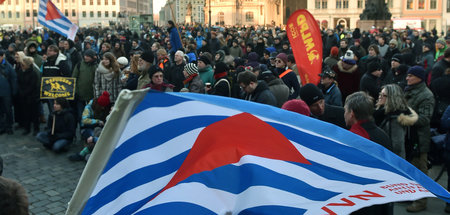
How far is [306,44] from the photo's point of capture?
7.53m

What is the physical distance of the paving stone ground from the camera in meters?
6.16

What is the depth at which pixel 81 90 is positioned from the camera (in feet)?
31.8

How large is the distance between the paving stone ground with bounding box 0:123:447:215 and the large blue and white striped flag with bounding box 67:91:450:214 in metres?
3.70

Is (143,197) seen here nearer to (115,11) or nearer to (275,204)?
(275,204)

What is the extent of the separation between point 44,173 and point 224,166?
234 inches

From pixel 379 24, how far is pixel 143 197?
2353cm

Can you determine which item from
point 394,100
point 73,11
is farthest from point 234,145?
point 73,11

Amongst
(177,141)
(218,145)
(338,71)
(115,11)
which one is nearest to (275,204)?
(218,145)

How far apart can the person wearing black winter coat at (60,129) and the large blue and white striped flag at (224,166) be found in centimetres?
675

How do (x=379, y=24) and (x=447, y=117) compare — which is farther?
(x=379, y=24)

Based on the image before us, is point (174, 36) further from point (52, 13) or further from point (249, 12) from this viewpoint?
point (249, 12)

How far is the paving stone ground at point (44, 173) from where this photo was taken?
6.16 meters

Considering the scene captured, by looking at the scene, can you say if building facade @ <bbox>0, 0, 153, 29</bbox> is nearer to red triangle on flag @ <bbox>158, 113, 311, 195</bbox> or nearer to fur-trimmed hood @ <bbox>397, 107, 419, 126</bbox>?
fur-trimmed hood @ <bbox>397, 107, 419, 126</bbox>

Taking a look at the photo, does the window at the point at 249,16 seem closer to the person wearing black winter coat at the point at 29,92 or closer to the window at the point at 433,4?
the window at the point at 433,4
